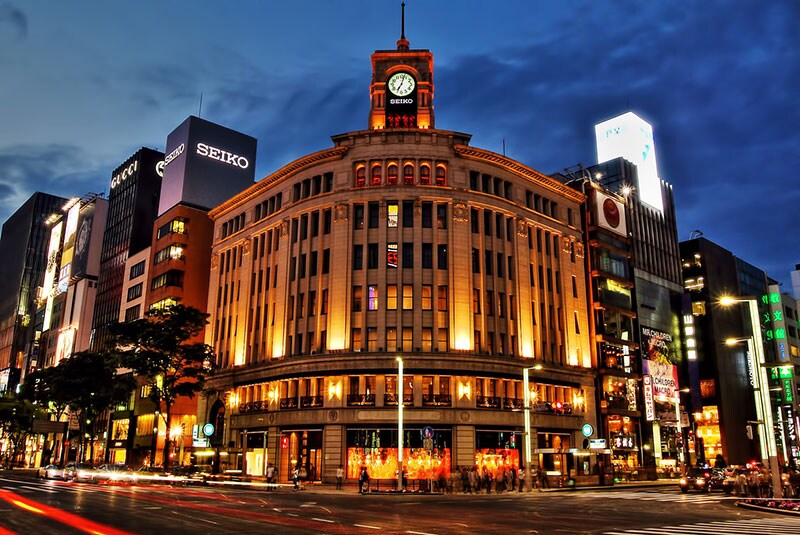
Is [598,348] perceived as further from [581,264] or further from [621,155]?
[621,155]

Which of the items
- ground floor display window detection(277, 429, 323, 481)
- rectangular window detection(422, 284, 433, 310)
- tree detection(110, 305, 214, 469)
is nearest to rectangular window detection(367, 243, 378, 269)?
rectangular window detection(422, 284, 433, 310)

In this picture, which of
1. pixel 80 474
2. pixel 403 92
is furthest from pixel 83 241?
pixel 403 92

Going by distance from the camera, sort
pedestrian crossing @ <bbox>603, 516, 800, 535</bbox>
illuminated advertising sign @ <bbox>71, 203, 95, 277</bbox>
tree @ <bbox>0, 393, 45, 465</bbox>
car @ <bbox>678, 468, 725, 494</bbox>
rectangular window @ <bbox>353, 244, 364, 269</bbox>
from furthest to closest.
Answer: illuminated advertising sign @ <bbox>71, 203, 95, 277</bbox>
tree @ <bbox>0, 393, 45, 465</bbox>
rectangular window @ <bbox>353, 244, 364, 269</bbox>
car @ <bbox>678, 468, 725, 494</bbox>
pedestrian crossing @ <bbox>603, 516, 800, 535</bbox>

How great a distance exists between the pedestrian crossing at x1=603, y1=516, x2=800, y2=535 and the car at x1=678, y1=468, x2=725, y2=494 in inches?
864

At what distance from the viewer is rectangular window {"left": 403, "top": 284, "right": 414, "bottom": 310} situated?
2233 inches

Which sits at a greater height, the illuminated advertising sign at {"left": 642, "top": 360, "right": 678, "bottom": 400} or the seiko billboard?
the seiko billboard

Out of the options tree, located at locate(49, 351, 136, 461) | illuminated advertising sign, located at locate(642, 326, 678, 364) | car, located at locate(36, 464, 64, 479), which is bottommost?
car, located at locate(36, 464, 64, 479)

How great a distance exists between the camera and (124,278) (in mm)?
101562

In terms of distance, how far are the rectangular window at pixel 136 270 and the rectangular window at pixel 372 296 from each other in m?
51.7

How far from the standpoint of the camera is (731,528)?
2150cm

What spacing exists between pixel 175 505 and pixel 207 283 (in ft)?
202

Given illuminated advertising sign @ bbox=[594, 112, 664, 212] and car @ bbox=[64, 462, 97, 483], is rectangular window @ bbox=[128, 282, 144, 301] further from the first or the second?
illuminated advertising sign @ bbox=[594, 112, 664, 212]

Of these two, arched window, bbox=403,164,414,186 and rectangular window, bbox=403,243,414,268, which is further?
arched window, bbox=403,164,414,186

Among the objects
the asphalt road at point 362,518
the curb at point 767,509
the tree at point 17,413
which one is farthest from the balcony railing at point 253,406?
Result: the tree at point 17,413
